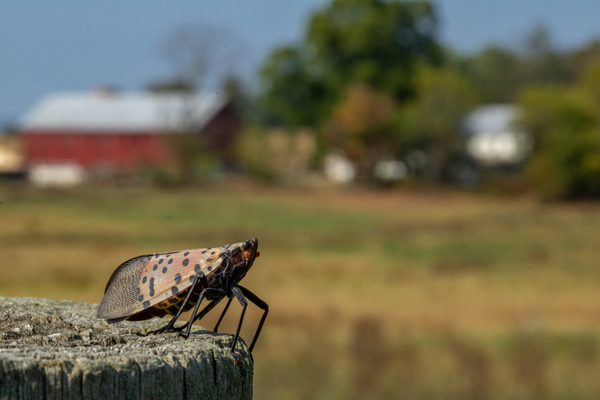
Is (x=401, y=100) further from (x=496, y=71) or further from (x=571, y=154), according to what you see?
(x=496, y=71)

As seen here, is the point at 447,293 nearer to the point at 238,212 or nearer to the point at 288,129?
the point at 238,212

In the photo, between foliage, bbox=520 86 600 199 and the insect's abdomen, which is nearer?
the insect's abdomen

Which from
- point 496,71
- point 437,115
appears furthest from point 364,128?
point 496,71

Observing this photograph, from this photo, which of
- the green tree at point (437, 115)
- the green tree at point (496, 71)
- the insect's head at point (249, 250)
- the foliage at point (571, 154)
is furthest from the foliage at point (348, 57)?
the insect's head at point (249, 250)

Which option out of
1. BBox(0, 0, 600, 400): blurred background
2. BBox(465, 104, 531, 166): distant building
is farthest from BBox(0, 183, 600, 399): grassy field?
BBox(465, 104, 531, 166): distant building

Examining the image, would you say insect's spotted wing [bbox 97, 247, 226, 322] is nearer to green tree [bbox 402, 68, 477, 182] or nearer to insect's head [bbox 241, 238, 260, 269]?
insect's head [bbox 241, 238, 260, 269]

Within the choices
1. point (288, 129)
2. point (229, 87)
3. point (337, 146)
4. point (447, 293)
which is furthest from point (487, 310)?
point (229, 87)
